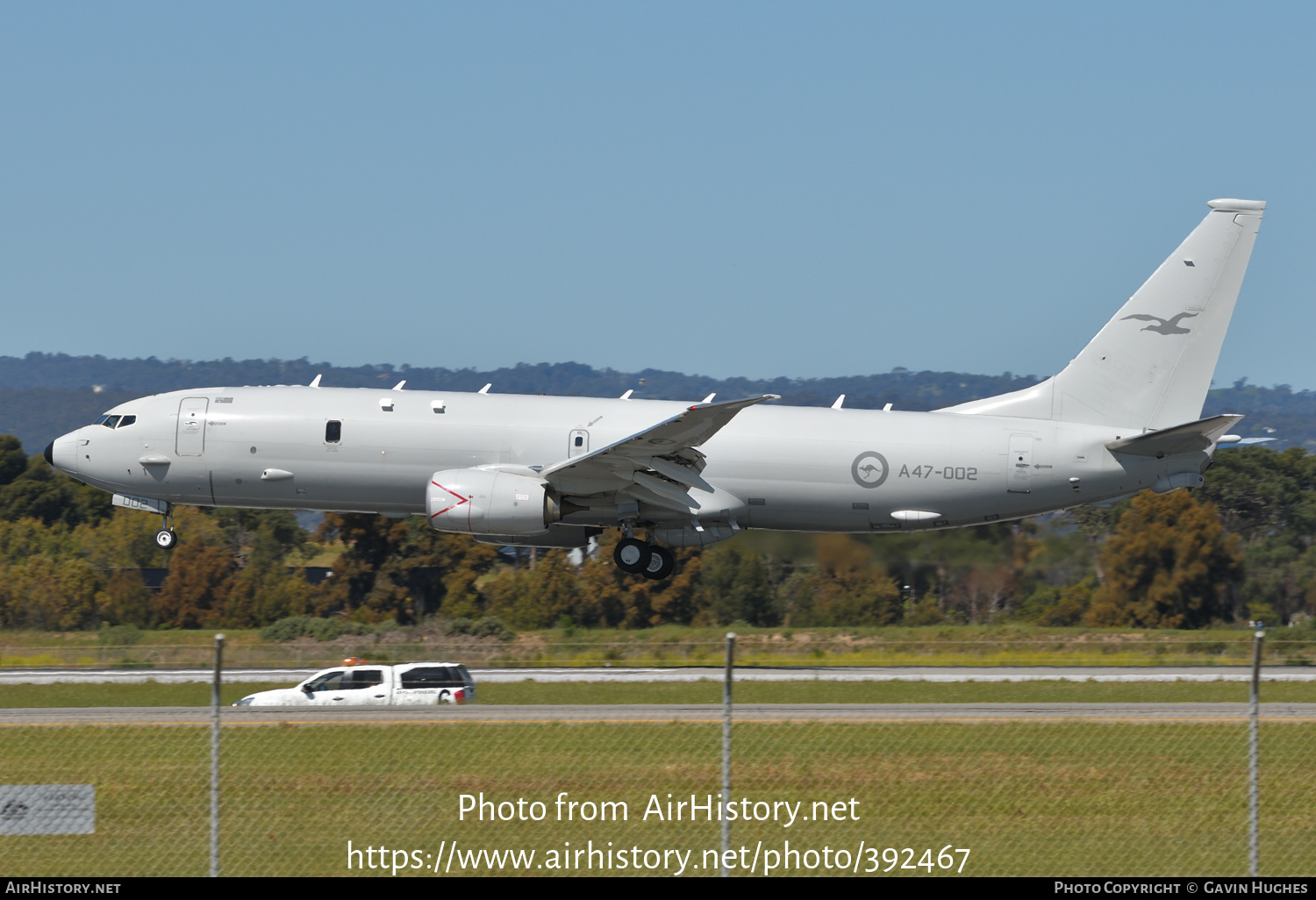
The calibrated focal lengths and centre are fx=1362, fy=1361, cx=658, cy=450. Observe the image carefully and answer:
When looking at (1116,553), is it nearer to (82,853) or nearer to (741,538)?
(741,538)

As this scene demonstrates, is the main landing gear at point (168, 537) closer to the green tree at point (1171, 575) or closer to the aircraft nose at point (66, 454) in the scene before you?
the aircraft nose at point (66, 454)

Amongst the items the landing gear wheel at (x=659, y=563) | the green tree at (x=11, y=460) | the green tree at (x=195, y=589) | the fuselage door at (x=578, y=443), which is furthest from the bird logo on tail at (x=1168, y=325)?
the green tree at (x=11, y=460)

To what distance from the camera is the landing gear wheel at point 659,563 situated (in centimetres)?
3403

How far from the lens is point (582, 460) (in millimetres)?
31719

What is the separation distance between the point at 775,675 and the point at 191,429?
51.3ft

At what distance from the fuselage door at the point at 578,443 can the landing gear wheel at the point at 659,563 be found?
2.99 metres

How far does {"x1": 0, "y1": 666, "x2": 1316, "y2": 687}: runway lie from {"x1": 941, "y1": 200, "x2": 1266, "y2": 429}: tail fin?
6319 mm

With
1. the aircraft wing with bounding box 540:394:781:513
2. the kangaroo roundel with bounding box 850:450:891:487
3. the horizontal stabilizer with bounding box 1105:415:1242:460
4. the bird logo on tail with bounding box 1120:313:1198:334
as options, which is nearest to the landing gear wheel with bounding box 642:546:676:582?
the aircraft wing with bounding box 540:394:781:513

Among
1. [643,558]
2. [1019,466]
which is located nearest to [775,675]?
[643,558]

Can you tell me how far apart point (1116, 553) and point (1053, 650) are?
37.2 feet

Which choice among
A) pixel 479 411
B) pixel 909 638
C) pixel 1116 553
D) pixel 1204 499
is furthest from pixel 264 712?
pixel 1204 499

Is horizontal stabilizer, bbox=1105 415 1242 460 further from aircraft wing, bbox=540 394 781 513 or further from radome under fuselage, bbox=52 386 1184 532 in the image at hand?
aircraft wing, bbox=540 394 781 513

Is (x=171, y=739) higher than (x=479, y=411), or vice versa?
(x=479, y=411)

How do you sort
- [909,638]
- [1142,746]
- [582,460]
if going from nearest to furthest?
[1142,746], [582,460], [909,638]
